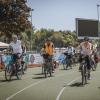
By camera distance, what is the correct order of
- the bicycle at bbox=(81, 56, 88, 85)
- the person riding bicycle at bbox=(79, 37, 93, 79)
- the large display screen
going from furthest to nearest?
the large display screen < the person riding bicycle at bbox=(79, 37, 93, 79) < the bicycle at bbox=(81, 56, 88, 85)

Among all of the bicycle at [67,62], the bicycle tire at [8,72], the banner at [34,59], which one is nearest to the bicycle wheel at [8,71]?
the bicycle tire at [8,72]

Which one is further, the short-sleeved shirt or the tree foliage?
the tree foliage

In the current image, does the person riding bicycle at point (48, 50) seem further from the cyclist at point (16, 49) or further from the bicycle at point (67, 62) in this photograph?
the bicycle at point (67, 62)

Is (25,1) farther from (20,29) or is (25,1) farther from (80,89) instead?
(80,89)

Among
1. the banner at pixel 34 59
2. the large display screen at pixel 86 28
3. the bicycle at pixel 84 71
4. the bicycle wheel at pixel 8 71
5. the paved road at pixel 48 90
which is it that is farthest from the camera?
the large display screen at pixel 86 28

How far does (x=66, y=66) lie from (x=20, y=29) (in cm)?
2025

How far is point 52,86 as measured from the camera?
17.5 meters

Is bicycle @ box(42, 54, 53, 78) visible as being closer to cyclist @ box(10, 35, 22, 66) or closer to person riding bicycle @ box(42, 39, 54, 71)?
person riding bicycle @ box(42, 39, 54, 71)

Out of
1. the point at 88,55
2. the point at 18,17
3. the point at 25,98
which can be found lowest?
the point at 25,98

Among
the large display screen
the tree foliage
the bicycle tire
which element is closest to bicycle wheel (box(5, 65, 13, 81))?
the bicycle tire

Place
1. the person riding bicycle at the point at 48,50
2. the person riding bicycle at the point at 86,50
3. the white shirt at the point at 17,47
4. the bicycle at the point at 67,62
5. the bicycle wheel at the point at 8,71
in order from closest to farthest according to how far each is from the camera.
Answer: the person riding bicycle at the point at 86,50 → the white shirt at the point at 17,47 → the bicycle wheel at the point at 8,71 → the person riding bicycle at the point at 48,50 → the bicycle at the point at 67,62

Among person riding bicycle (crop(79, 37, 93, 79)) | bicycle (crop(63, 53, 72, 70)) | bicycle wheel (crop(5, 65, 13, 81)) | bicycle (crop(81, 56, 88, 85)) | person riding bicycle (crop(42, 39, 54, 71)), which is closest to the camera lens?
bicycle (crop(81, 56, 88, 85))

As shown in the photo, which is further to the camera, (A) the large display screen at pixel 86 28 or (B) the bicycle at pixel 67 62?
(A) the large display screen at pixel 86 28

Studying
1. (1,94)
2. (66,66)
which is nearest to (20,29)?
(66,66)
